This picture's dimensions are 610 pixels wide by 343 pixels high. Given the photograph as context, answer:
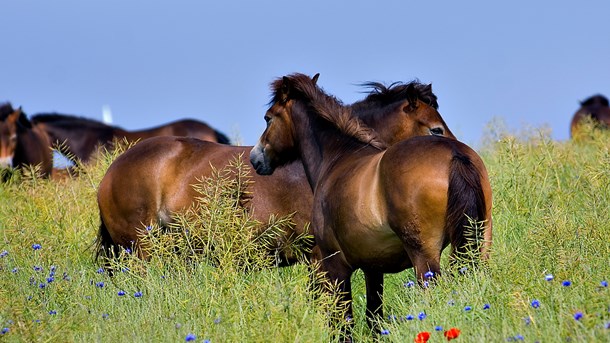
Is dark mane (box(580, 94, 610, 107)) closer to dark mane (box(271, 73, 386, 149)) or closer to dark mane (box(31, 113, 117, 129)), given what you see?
dark mane (box(31, 113, 117, 129))

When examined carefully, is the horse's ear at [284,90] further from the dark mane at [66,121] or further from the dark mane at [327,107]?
the dark mane at [66,121]

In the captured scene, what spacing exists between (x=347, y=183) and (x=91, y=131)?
459 inches

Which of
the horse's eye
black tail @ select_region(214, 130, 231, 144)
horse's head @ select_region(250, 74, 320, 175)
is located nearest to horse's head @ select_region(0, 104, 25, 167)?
black tail @ select_region(214, 130, 231, 144)

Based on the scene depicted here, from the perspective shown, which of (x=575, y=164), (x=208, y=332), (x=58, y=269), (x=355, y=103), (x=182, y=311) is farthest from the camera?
(x=575, y=164)

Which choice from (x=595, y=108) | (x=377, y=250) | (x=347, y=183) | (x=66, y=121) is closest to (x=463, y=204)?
(x=377, y=250)

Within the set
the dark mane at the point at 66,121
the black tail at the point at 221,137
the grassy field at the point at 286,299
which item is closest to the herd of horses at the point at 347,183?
the grassy field at the point at 286,299

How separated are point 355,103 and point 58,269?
2.60m

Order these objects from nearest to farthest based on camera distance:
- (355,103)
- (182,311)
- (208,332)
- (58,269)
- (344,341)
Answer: (208,332) → (182,311) → (344,341) → (58,269) → (355,103)

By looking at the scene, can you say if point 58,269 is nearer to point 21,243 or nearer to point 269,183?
point 21,243

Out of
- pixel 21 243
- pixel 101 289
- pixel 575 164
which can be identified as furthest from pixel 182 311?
pixel 575 164

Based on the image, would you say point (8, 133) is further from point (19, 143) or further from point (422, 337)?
point (422, 337)

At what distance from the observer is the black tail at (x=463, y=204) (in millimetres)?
5418

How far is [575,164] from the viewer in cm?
1005

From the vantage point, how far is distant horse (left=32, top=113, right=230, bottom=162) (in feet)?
55.0
